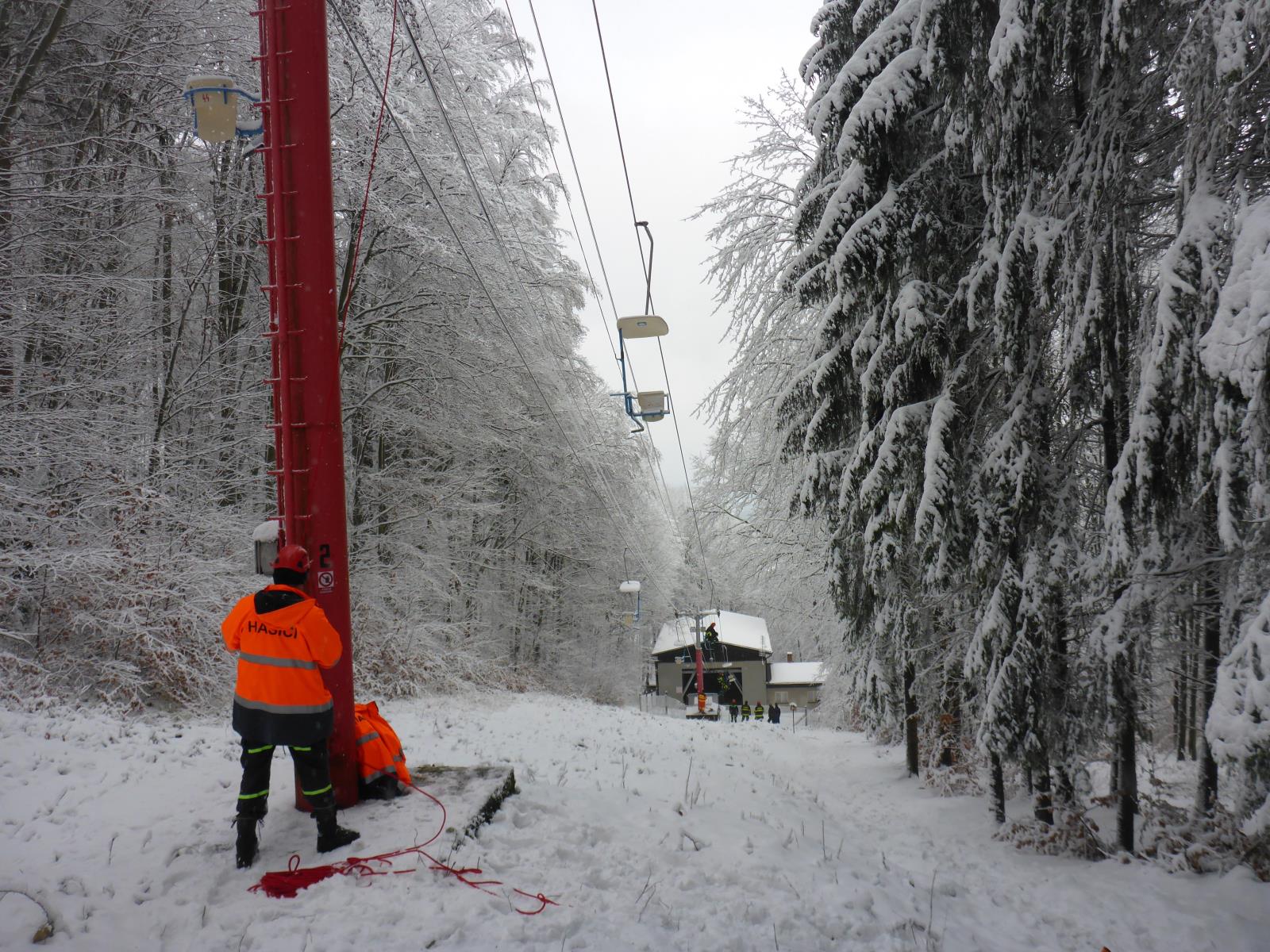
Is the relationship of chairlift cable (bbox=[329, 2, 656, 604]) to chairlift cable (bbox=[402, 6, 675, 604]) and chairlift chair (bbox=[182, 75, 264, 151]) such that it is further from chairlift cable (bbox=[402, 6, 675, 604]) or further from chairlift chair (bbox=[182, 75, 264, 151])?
chairlift chair (bbox=[182, 75, 264, 151])

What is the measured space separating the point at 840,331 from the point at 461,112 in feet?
29.1

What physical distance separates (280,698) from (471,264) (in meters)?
9.37

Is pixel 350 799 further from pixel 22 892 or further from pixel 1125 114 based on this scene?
pixel 1125 114

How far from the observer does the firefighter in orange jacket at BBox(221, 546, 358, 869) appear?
166 inches

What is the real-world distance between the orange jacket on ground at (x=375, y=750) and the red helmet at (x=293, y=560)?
1.31 m

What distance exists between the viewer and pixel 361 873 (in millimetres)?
4059

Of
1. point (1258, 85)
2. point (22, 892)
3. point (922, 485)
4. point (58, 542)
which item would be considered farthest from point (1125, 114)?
point (58, 542)

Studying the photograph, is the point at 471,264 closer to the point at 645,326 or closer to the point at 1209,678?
the point at 645,326

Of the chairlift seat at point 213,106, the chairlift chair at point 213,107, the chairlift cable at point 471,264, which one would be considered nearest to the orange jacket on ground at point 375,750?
the chairlift chair at point 213,107

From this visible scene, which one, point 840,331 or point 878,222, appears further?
point 840,331

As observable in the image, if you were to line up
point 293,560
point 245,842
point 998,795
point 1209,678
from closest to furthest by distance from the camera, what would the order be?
point 245,842 → point 293,560 → point 1209,678 → point 998,795

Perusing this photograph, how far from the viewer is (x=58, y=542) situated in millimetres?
8844

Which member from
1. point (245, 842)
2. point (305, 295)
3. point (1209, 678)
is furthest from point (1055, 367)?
point (245, 842)

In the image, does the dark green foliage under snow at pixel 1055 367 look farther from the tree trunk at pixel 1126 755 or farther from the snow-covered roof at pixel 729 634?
the snow-covered roof at pixel 729 634
